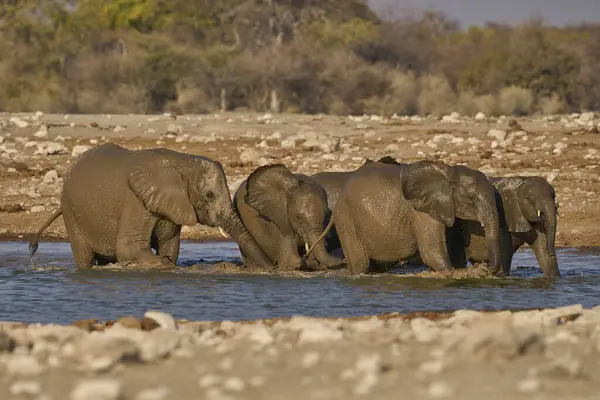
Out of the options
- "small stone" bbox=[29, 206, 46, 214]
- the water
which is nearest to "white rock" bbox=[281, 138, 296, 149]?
"small stone" bbox=[29, 206, 46, 214]

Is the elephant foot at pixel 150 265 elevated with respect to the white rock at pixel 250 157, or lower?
lower

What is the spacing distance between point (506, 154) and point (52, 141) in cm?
701

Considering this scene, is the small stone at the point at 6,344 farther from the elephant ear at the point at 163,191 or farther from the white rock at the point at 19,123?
the white rock at the point at 19,123

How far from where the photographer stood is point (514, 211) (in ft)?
44.4

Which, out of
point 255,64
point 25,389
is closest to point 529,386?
point 25,389

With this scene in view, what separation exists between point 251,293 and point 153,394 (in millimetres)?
6662

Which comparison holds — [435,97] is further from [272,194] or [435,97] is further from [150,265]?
[150,265]

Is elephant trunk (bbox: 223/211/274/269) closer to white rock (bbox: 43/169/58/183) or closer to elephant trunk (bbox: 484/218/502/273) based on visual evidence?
elephant trunk (bbox: 484/218/502/273)

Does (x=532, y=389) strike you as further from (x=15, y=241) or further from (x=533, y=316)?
(x=15, y=241)

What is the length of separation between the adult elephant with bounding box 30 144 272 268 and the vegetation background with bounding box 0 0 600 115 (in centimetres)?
2093

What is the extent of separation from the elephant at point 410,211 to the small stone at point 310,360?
659 cm

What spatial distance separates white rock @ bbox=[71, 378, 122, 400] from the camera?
549cm

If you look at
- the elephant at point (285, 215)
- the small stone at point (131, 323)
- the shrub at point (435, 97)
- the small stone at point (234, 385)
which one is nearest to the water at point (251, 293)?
the elephant at point (285, 215)

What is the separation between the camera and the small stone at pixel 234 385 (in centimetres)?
582
